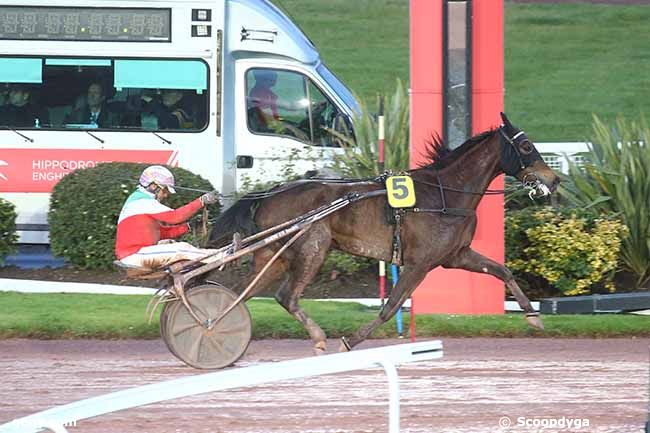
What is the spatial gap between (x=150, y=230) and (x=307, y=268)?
3.88 ft

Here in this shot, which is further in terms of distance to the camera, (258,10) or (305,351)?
(258,10)

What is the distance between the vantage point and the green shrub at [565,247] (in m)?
11.6

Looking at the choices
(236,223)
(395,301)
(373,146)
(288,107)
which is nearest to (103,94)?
(288,107)

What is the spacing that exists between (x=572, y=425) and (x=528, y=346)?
3097mm

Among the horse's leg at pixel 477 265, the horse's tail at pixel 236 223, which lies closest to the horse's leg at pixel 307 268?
the horse's tail at pixel 236 223

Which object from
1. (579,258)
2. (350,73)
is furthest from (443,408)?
(350,73)

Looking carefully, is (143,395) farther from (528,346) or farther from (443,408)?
(528,346)

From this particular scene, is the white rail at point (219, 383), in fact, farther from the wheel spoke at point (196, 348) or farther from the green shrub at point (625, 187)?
the green shrub at point (625, 187)

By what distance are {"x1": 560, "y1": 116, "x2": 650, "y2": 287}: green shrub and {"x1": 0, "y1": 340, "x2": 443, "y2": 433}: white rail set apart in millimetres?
8847

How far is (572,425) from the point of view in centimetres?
661

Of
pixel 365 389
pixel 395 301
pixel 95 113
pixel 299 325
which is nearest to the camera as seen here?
pixel 365 389

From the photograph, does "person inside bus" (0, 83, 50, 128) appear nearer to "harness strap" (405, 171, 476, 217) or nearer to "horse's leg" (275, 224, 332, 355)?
"horse's leg" (275, 224, 332, 355)

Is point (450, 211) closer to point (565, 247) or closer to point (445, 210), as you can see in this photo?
point (445, 210)

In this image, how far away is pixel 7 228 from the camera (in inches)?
507
